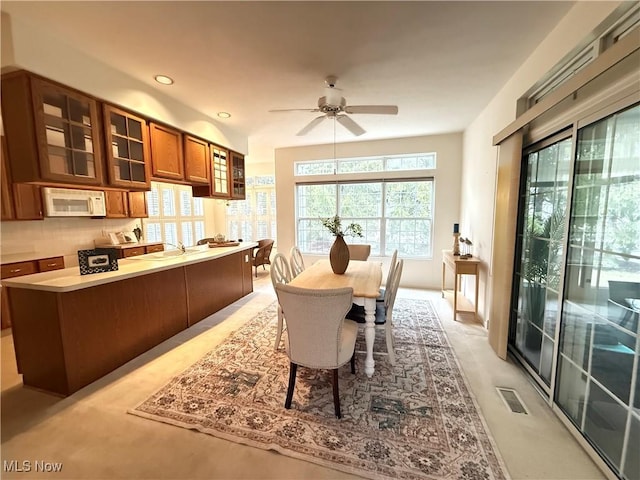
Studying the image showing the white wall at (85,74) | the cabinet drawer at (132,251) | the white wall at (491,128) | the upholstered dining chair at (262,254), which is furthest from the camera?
the upholstered dining chair at (262,254)

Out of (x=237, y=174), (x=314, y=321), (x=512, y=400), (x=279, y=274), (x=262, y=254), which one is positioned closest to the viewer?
(x=314, y=321)

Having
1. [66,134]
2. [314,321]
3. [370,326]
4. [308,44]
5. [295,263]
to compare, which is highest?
[308,44]

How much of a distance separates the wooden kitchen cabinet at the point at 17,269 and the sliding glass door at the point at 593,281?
547 cm

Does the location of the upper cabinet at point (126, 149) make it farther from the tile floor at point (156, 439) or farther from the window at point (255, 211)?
the window at point (255, 211)

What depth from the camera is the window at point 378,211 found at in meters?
4.96

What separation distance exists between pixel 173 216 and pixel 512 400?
679 cm

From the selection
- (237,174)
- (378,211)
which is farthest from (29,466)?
(378,211)

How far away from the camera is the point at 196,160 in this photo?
11.9 feet

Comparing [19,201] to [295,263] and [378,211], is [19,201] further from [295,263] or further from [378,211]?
→ [378,211]

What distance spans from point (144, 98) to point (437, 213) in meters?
4.67

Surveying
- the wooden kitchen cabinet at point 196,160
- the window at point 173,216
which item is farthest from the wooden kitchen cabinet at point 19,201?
the wooden kitchen cabinet at point 196,160

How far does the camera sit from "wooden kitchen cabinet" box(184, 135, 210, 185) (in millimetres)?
3480

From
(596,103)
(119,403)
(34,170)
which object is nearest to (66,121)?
(34,170)

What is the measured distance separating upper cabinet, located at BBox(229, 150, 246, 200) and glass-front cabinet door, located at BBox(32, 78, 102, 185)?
6.84ft
